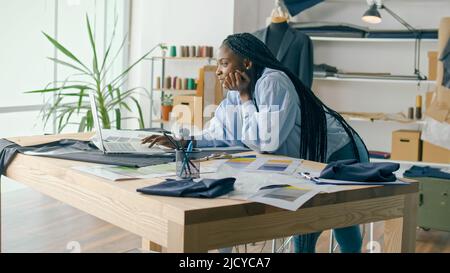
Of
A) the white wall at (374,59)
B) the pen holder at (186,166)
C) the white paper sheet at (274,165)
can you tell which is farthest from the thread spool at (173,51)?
the pen holder at (186,166)

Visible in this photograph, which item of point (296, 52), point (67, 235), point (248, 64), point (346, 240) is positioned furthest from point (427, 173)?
point (67, 235)

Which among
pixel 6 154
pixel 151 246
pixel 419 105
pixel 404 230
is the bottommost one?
pixel 151 246

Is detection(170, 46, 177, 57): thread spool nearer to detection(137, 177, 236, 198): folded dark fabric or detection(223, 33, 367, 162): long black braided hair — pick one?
detection(223, 33, 367, 162): long black braided hair

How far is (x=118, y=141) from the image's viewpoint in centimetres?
280

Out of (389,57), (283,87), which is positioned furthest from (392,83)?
(283,87)

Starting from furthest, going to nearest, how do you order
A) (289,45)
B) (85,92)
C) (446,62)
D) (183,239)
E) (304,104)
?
(85,92) → (289,45) → (446,62) → (304,104) → (183,239)

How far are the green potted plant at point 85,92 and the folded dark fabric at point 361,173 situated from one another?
3095mm

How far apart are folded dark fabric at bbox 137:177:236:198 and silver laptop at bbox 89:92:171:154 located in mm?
710

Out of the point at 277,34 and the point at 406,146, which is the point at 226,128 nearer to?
the point at 277,34

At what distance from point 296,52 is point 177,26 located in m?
1.61

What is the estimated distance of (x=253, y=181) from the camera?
7.04 feet

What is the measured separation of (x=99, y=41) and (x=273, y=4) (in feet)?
5.81

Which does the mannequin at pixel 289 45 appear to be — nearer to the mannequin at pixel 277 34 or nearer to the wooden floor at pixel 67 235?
the mannequin at pixel 277 34
